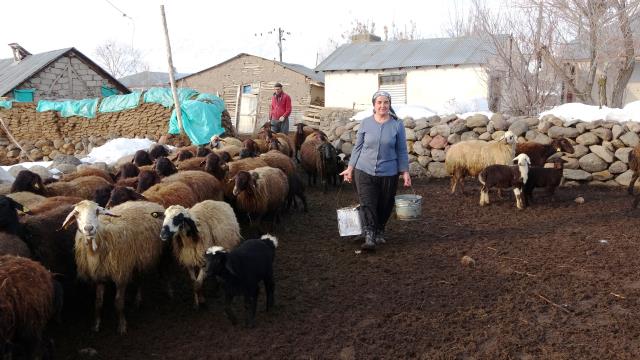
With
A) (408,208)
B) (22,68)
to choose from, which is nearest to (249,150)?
(408,208)

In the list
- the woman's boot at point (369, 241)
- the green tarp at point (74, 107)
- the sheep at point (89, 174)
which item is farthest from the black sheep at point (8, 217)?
the green tarp at point (74, 107)

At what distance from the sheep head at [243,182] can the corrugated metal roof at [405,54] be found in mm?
20126

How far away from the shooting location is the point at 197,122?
1622 centimetres

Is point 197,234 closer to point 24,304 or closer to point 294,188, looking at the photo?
point 24,304

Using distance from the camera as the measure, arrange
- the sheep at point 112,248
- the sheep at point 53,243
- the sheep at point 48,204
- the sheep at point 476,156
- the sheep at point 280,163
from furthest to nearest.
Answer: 1. the sheep at point 476,156
2. the sheep at point 280,163
3. the sheep at point 48,204
4. the sheep at point 53,243
5. the sheep at point 112,248

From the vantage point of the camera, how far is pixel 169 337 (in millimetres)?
4711

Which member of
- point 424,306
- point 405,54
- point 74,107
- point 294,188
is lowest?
point 424,306

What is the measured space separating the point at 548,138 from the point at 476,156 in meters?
2.59

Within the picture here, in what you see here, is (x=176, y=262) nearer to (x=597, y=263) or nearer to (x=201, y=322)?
(x=201, y=322)

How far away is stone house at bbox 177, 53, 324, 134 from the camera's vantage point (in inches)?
1239

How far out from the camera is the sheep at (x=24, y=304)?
362cm

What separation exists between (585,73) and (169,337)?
16230 mm

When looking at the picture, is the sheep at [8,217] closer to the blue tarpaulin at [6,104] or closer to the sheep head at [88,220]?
the sheep head at [88,220]

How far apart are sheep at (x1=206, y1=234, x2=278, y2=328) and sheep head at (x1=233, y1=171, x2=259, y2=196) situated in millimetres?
2065
